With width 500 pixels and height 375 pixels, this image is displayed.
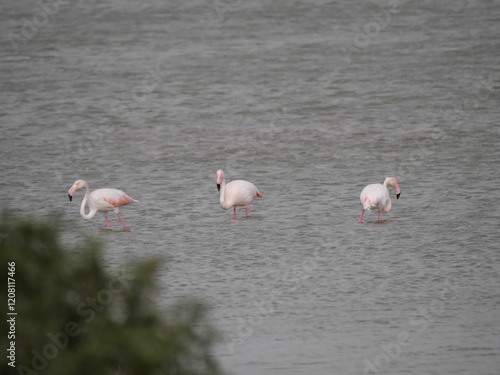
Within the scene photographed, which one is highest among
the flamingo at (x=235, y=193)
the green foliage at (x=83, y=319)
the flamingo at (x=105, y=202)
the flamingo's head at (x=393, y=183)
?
the flamingo's head at (x=393, y=183)

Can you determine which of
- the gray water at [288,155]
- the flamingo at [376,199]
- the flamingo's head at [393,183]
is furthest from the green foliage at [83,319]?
the flamingo's head at [393,183]

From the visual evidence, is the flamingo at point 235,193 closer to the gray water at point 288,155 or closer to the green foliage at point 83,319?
the gray water at point 288,155

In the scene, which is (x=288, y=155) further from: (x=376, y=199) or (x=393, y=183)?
(x=376, y=199)

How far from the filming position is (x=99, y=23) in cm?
2419

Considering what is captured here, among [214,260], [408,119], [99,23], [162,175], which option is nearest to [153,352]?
[214,260]

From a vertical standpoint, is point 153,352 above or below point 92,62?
below

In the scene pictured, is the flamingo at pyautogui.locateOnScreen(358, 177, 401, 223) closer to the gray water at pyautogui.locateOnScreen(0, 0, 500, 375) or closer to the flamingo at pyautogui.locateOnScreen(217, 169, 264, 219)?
the gray water at pyautogui.locateOnScreen(0, 0, 500, 375)

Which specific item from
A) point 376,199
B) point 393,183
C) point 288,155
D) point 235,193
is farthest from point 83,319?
point 288,155

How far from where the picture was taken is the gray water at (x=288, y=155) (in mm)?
8977

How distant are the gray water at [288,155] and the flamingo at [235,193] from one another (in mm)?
237

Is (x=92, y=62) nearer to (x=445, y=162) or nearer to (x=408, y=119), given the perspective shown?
(x=408, y=119)

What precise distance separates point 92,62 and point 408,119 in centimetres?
728

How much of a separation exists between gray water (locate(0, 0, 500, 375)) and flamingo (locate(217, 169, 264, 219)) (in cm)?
24

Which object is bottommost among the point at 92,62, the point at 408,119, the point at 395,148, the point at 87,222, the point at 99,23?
the point at 87,222
